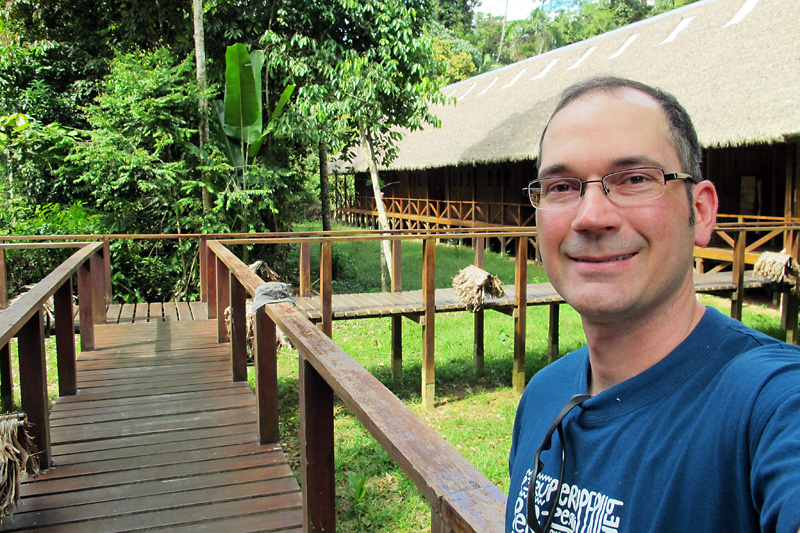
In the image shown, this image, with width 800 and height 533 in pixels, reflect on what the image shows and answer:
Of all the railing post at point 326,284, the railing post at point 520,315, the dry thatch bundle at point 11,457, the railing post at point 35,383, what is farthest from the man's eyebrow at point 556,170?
the railing post at point 520,315

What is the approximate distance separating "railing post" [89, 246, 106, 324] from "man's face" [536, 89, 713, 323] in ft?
20.1

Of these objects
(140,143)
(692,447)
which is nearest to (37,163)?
(140,143)

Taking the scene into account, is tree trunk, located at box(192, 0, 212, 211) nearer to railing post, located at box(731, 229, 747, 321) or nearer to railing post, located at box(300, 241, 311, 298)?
railing post, located at box(300, 241, 311, 298)

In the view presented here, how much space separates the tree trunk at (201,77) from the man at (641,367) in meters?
9.17

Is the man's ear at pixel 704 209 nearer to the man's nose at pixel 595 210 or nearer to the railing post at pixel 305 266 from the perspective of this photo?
the man's nose at pixel 595 210

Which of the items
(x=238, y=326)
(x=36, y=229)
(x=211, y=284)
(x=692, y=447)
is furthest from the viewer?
(x=36, y=229)

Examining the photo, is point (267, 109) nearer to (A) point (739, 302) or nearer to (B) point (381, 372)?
(B) point (381, 372)

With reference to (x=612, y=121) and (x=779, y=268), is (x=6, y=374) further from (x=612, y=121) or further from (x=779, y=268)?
(x=779, y=268)

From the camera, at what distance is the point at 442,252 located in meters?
17.9

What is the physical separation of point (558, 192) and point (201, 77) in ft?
31.0

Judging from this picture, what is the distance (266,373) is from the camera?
3.37 m

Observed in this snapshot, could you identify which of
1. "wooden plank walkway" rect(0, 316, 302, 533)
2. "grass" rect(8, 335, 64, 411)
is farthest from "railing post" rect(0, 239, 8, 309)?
"wooden plank walkway" rect(0, 316, 302, 533)

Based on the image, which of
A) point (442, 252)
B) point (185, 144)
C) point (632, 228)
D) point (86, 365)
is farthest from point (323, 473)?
point (442, 252)

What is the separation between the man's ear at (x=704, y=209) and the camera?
43.1 inches
